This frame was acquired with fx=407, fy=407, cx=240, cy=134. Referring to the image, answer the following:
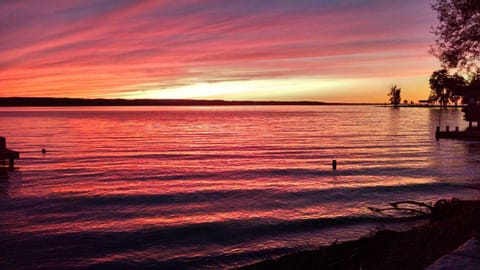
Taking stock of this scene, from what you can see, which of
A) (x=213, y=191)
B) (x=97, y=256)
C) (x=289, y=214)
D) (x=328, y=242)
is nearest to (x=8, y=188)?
(x=213, y=191)

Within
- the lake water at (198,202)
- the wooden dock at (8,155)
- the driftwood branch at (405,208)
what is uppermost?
the wooden dock at (8,155)

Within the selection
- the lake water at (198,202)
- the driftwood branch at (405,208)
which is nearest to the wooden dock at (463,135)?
the lake water at (198,202)

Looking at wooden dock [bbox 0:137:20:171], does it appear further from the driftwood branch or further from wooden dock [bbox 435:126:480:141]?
wooden dock [bbox 435:126:480:141]

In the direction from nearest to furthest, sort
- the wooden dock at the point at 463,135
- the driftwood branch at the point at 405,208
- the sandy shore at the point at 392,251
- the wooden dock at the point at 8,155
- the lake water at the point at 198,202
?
1. the sandy shore at the point at 392,251
2. the lake water at the point at 198,202
3. the driftwood branch at the point at 405,208
4. the wooden dock at the point at 8,155
5. the wooden dock at the point at 463,135

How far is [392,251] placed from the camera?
30.9 feet

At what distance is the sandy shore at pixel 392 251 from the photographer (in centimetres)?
864

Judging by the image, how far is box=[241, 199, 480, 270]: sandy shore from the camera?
864 cm

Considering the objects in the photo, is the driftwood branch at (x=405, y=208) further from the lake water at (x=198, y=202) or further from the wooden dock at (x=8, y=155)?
the wooden dock at (x=8, y=155)

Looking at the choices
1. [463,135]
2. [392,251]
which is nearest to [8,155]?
[392,251]

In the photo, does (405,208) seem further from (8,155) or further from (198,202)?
(8,155)

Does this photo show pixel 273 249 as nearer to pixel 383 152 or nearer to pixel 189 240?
pixel 189 240

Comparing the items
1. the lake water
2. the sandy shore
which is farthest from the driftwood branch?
the sandy shore

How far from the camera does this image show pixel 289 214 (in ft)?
56.5

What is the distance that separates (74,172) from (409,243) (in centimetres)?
2494
